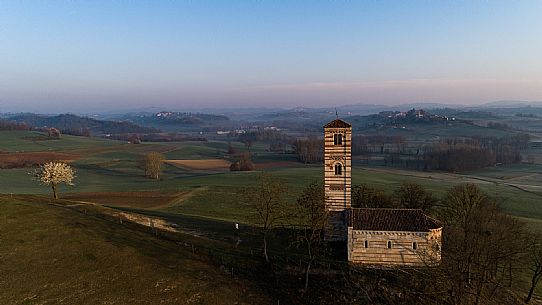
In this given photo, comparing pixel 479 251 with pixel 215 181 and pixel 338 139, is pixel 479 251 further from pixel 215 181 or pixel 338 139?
pixel 215 181

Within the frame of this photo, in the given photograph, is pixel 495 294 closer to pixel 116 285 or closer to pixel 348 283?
pixel 348 283

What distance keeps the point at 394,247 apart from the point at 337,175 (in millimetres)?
10271

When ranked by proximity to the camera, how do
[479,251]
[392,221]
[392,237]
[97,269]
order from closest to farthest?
1. [479,251]
2. [97,269]
3. [392,237]
4. [392,221]

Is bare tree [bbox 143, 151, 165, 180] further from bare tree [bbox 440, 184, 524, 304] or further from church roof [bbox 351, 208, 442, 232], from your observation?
bare tree [bbox 440, 184, 524, 304]

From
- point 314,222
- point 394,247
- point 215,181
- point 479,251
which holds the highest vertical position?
point 314,222

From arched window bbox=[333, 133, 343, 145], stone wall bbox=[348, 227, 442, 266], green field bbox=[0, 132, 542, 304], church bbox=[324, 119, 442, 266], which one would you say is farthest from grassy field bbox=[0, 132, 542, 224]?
stone wall bbox=[348, 227, 442, 266]

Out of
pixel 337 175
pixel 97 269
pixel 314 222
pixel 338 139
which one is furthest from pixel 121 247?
pixel 338 139

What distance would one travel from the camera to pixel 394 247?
38.5 metres

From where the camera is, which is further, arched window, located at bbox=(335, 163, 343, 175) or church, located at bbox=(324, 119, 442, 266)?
arched window, located at bbox=(335, 163, 343, 175)

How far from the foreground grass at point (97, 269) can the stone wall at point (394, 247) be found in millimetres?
11226

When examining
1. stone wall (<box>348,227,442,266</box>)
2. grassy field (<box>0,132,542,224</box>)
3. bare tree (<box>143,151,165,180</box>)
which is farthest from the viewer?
bare tree (<box>143,151,165,180</box>)

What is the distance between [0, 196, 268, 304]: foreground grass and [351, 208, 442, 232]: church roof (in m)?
13.1

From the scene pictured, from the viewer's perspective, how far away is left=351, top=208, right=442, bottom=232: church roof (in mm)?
38594

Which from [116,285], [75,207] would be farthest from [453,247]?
[75,207]
